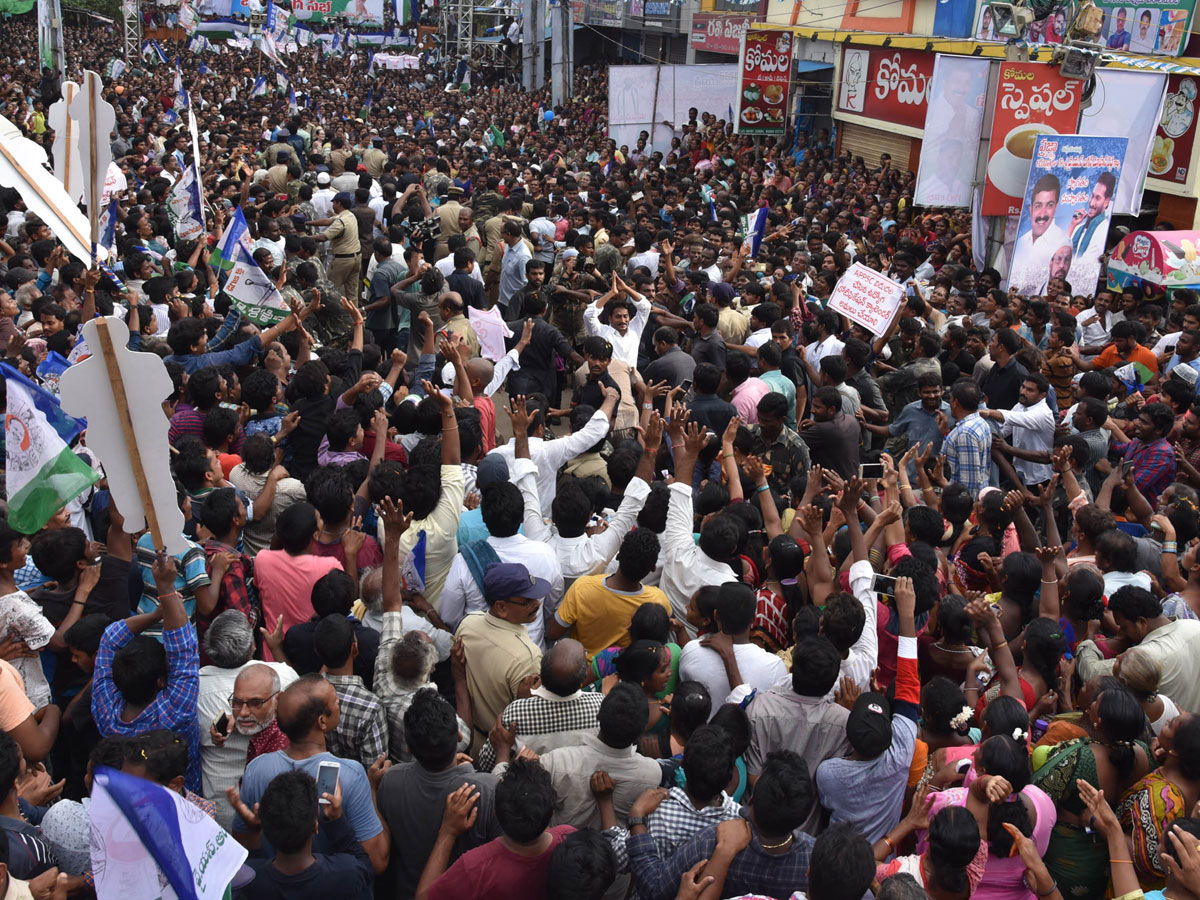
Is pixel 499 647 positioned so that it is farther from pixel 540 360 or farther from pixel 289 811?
pixel 540 360

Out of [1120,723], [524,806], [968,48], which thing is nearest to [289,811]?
[524,806]

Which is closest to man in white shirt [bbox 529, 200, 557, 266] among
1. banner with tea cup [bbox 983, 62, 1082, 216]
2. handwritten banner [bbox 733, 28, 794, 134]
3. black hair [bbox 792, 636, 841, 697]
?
banner with tea cup [bbox 983, 62, 1082, 216]

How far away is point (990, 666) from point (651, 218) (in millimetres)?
9567

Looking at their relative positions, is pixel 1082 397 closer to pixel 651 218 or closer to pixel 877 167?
pixel 651 218

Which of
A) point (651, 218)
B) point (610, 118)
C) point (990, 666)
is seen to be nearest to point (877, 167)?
point (610, 118)

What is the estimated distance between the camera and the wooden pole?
A: 3.37 m

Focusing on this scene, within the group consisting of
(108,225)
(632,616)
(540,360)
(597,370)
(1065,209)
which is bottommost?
(540,360)

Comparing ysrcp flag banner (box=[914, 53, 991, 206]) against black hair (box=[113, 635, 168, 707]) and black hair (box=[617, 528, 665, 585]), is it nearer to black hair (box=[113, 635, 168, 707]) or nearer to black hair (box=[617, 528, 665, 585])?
black hair (box=[617, 528, 665, 585])

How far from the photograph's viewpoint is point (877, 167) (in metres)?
19.4

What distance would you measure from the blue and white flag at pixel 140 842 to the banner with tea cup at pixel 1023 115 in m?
9.50

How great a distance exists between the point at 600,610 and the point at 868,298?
4325 mm

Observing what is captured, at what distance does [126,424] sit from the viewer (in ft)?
11.3

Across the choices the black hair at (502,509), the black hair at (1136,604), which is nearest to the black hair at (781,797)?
the black hair at (502,509)

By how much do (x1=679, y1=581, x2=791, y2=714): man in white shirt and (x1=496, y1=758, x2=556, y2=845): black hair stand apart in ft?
3.59
